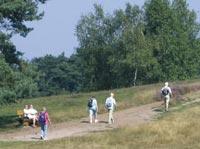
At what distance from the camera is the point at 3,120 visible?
147 ft

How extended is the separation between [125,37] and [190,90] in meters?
35.9

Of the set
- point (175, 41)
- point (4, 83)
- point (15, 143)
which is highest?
point (175, 41)

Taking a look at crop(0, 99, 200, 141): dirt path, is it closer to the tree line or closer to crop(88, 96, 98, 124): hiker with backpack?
crop(88, 96, 98, 124): hiker with backpack

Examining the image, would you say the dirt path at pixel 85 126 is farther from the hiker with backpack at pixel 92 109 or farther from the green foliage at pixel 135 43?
the green foliage at pixel 135 43

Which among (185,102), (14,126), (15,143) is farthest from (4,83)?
(185,102)

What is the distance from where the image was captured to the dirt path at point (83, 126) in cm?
3425

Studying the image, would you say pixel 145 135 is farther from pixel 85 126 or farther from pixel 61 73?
pixel 61 73

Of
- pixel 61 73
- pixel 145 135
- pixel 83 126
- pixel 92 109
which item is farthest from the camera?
pixel 61 73

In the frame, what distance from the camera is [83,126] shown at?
122 feet

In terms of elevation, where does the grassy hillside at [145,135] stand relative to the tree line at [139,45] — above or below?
below

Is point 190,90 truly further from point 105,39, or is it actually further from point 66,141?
point 105,39

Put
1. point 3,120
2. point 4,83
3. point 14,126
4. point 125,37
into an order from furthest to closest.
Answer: point 125,37 < point 3,120 < point 14,126 < point 4,83

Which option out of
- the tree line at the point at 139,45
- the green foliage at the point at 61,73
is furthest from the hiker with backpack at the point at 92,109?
the green foliage at the point at 61,73

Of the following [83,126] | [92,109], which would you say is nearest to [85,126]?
[83,126]
